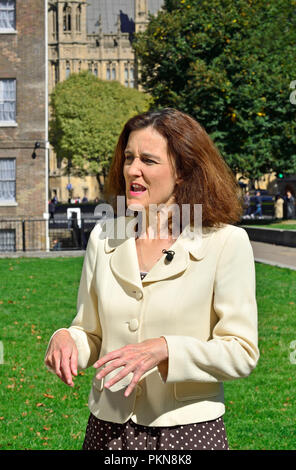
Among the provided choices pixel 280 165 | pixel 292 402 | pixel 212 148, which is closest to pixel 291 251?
pixel 280 165

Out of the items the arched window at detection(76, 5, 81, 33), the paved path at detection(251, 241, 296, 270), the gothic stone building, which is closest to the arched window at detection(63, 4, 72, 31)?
the gothic stone building

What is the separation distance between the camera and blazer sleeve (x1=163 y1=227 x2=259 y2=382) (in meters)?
2.37

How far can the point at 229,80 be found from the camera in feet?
107

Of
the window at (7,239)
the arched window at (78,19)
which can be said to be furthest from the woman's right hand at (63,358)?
the arched window at (78,19)

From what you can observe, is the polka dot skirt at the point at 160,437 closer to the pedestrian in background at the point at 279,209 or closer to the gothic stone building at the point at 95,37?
the pedestrian in background at the point at 279,209

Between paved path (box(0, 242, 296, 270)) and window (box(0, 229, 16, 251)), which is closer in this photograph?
paved path (box(0, 242, 296, 270))

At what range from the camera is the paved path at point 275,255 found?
58.2ft

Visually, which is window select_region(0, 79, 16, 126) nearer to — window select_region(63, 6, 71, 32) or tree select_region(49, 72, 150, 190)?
tree select_region(49, 72, 150, 190)

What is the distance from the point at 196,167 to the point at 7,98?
88.7 ft

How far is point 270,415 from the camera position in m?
6.67

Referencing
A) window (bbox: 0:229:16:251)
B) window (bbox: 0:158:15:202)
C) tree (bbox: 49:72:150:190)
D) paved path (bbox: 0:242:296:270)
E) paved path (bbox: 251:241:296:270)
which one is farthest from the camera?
tree (bbox: 49:72:150:190)

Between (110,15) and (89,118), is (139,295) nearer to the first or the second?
(89,118)

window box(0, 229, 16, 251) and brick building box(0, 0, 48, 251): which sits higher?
brick building box(0, 0, 48, 251)

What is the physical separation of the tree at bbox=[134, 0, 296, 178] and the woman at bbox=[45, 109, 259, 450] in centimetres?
2884
